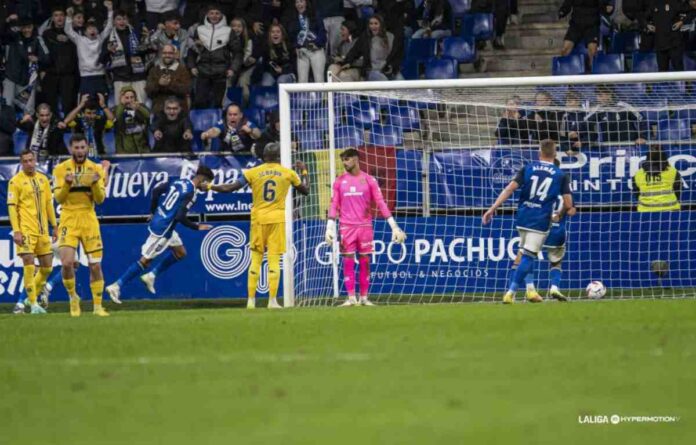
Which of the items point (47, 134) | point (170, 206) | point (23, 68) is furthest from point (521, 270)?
point (23, 68)

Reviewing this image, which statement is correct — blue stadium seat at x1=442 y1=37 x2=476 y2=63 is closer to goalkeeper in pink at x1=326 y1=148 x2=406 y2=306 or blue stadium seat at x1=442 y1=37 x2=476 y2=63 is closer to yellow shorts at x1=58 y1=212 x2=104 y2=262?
Result: goalkeeper in pink at x1=326 y1=148 x2=406 y2=306

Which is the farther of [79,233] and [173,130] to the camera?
[173,130]

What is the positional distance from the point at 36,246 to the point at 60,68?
285 inches

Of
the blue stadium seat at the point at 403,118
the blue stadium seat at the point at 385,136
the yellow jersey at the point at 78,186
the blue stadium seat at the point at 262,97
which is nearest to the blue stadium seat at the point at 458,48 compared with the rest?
the blue stadium seat at the point at 262,97

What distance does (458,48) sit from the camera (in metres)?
26.0

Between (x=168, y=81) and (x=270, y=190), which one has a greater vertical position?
(x=168, y=81)

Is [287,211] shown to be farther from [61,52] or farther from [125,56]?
[61,52]

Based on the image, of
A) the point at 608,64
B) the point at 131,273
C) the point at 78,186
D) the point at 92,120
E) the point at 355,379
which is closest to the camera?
the point at 355,379

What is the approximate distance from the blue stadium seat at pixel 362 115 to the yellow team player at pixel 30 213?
488 cm

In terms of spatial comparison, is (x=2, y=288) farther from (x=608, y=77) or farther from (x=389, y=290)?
(x=608, y=77)

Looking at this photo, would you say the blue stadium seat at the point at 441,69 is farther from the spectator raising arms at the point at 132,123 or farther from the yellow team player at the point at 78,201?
the yellow team player at the point at 78,201

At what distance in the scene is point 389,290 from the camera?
2197 cm

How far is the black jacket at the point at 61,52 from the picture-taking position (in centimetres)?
2614

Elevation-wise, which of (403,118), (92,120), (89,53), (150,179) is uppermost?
(89,53)
